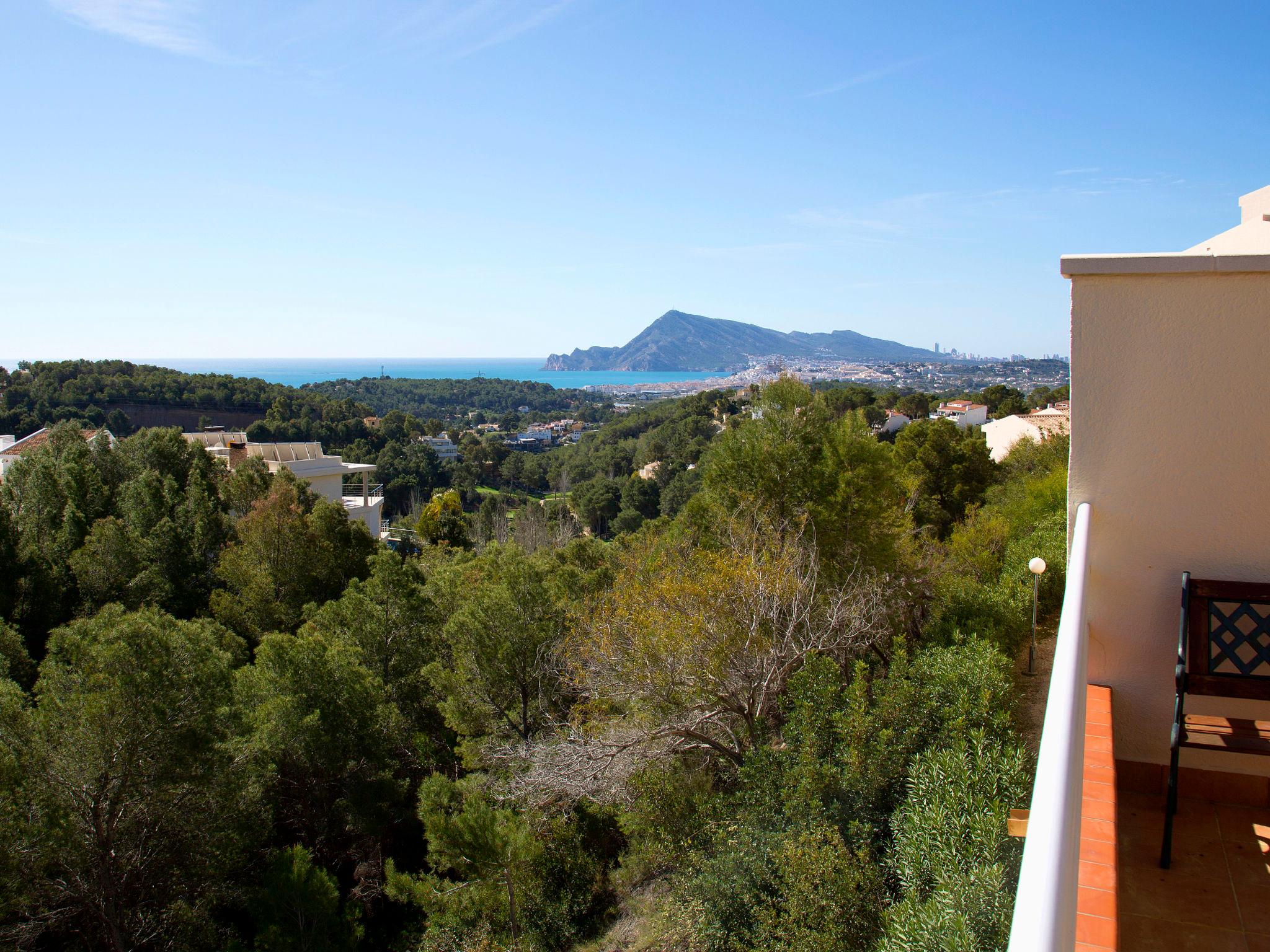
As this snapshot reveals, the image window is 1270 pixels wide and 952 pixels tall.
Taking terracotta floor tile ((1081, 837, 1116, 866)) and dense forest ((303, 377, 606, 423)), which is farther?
dense forest ((303, 377, 606, 423))

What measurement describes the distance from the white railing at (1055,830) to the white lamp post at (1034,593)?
5842mm

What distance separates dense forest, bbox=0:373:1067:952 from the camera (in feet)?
17.4

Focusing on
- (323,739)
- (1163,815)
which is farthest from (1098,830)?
(323,739)

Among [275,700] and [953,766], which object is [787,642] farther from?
[275,700]

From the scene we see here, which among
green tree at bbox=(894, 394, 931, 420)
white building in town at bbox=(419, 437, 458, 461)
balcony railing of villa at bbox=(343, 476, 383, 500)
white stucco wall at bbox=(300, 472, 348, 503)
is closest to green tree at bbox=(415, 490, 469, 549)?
balcony railing of villa at bbox=(343, 476, 383, 500)

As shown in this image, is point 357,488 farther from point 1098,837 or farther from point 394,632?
point 1098,837

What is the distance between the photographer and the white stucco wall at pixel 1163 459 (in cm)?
230

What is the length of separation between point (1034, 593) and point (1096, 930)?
254 inches

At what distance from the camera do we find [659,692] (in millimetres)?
7203

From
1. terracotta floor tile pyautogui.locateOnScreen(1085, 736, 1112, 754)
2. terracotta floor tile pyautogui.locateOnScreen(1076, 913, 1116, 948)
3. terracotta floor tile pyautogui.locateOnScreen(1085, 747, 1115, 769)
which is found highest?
terracotta floor tile pyautogui.locateOnScreen(1085, 736, 1112, 754)

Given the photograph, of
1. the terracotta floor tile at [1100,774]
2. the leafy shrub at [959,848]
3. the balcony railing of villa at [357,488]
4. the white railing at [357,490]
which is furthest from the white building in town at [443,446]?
the terracotta floor tile at [1100,774]

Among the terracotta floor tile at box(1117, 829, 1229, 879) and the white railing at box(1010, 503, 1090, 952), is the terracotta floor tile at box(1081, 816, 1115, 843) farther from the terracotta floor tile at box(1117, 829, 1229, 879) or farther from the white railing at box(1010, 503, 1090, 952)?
the white railing at box(1010, 503, 1090, 952)

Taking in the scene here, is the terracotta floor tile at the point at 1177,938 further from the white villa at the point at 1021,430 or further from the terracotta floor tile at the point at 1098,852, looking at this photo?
the white villa at the point at 1021,430

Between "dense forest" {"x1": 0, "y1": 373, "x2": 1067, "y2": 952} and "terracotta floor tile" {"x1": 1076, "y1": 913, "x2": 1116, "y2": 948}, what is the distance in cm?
110
